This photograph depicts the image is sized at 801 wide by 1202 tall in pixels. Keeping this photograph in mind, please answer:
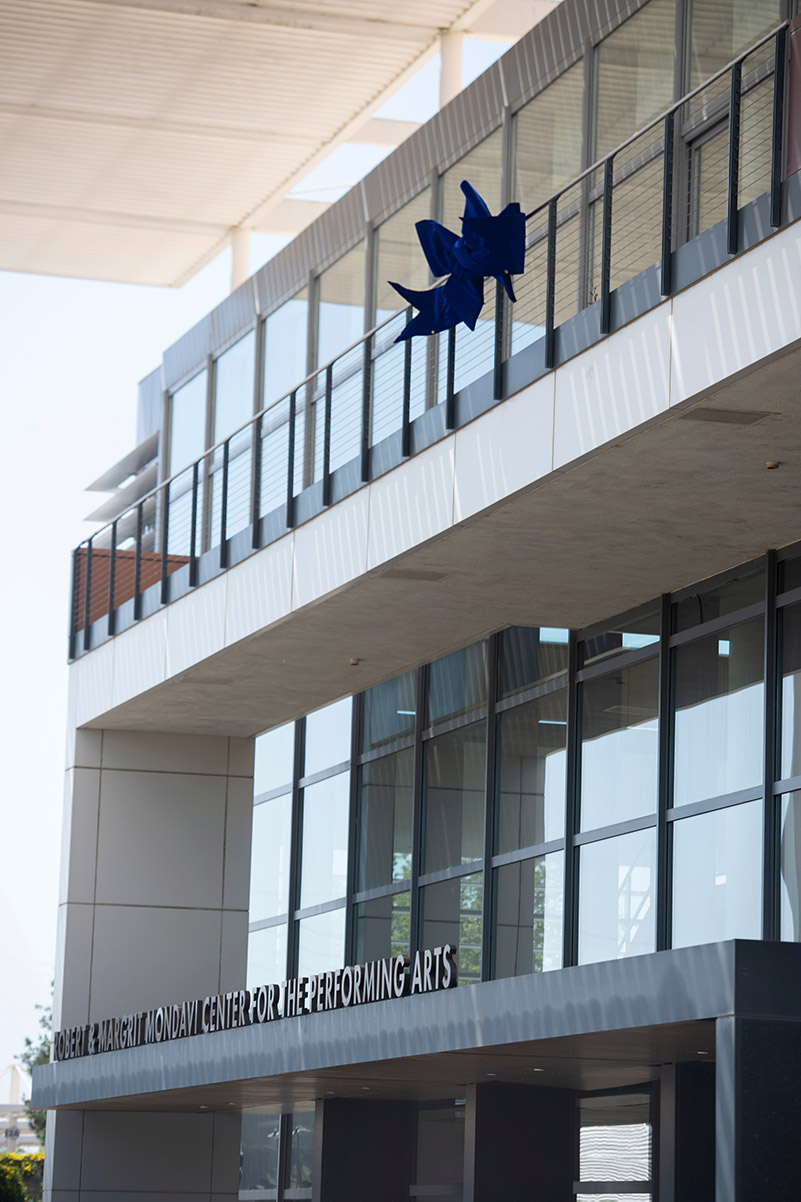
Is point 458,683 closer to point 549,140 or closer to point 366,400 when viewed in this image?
point 366,400

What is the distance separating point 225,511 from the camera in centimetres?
2070

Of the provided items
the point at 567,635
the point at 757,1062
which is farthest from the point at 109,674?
the point at 757,1062

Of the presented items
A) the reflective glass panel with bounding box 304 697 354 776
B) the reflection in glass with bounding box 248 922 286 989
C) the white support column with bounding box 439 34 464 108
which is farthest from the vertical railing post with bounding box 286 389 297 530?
the white support column with bounding box 439 34 464 108

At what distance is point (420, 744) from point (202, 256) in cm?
1735

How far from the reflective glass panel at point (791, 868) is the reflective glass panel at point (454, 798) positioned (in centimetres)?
534

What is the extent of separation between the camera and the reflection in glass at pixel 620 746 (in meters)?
17.2

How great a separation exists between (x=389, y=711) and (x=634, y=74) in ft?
29.4

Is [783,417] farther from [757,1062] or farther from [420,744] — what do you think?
[420,744]

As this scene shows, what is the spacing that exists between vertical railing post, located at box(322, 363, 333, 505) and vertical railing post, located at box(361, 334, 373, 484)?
36 cm

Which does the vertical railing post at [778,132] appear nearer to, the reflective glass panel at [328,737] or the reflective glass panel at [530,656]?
the reflective glass panel at [530,656]

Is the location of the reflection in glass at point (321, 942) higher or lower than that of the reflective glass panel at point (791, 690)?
lower

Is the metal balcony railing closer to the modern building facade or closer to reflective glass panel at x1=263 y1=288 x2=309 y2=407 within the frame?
the modern building facade

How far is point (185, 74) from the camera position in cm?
2888

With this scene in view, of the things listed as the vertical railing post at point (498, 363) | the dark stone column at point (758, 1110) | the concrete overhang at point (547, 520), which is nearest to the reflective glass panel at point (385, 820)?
the concrete overhang at point (547, 520)
